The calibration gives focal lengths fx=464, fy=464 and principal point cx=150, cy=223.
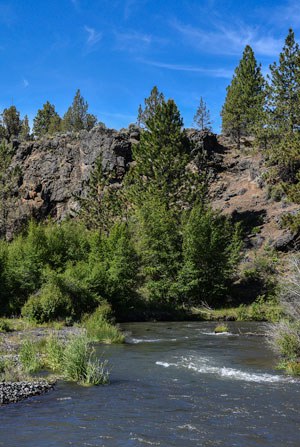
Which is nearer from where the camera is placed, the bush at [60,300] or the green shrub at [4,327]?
the green shrub at [4,327]

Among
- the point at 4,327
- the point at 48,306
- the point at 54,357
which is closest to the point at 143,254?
the point at 48,306

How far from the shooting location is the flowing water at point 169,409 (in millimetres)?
9555

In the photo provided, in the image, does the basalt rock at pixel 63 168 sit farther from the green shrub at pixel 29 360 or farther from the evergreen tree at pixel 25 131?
the green shrub at pixel 29 360

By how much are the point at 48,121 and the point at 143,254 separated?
72210 millimetres

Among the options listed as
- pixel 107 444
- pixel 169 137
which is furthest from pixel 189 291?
pixel 107 444

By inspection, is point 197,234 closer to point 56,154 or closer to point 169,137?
point 169,137

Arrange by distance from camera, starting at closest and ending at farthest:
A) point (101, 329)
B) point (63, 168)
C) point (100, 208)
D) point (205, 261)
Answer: point (101, 329), point (205, 261), point (100, 208), point (63, 168)

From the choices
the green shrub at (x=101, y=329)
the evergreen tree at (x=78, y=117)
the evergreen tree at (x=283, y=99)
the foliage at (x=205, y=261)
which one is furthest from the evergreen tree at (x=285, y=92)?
the evergreen tree at (x=78, y=117)

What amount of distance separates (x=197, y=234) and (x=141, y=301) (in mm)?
8052

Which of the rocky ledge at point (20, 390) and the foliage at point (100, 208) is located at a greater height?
the foliage at point (100, 208)

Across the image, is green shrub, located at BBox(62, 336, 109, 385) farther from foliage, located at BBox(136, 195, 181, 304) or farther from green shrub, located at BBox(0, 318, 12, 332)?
foliage, located at BBox(136, 195, 181, 304)

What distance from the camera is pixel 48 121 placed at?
107 metres

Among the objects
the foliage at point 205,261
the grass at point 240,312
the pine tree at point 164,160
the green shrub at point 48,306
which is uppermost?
the pine tree at point 164,160

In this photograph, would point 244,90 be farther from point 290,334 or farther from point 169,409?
point 169,409
